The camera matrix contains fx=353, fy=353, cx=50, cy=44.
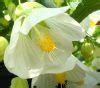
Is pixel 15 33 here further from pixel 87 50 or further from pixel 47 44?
A: pixel 87 50

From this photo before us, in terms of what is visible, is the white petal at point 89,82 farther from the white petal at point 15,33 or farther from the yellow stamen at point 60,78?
the white petal at point 15,33

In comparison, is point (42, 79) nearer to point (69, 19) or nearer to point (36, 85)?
point (36, 85)

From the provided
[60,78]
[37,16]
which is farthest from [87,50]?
[37,16]

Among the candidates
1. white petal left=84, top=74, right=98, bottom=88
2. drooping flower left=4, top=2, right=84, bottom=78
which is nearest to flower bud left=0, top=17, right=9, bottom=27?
drooping flower left=4, top=2, right=84, bottom=78

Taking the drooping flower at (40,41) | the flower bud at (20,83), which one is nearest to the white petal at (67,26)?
the drooping flower at (40,41)

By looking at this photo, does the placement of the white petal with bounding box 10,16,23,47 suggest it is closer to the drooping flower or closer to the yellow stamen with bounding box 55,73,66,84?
the drooping flower

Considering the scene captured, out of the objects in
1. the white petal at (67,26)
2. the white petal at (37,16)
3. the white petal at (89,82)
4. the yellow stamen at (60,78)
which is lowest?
the white petal at (89,82)
